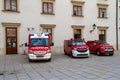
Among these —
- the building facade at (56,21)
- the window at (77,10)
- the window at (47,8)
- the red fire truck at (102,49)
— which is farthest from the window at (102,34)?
the window at (47,8)

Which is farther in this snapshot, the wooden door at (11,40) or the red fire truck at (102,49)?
the wooden door at (11,40)

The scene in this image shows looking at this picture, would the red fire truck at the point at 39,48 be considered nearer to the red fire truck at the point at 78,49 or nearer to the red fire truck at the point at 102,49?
the red fire truck at the point at 78,49

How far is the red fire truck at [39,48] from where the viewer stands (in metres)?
18.8

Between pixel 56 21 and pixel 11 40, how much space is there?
20.1ft

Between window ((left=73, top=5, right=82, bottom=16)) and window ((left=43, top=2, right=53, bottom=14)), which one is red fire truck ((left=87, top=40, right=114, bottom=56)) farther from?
window ((left=43, top=2, right=53, bottom=14))

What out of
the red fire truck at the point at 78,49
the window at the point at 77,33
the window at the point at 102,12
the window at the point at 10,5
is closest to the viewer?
the red fire truck at the point at 78,49

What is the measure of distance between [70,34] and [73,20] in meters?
1.90

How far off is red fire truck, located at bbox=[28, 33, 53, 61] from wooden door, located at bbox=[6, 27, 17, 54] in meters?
6.61

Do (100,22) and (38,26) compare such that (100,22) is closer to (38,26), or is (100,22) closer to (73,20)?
(73,20)

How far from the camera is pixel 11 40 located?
25.7m

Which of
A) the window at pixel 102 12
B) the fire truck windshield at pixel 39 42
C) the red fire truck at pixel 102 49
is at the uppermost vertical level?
the window at pixel 102 12

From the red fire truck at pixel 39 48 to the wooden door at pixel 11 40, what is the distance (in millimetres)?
6613

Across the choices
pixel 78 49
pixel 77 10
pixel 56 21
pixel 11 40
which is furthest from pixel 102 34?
pixel 11 40

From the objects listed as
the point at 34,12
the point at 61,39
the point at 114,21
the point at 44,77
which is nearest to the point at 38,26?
the point at 34,12
